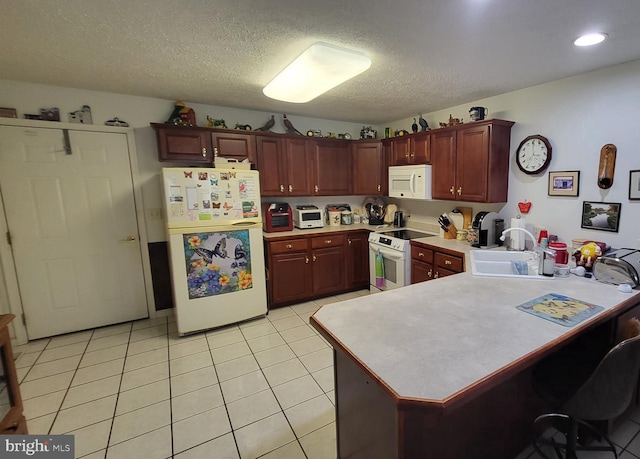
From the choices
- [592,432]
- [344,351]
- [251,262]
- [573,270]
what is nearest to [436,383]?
[344,351]

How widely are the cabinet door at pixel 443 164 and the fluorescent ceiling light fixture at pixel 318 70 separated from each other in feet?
5.25

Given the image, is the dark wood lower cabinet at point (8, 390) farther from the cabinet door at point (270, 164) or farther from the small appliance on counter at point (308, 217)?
the small appliance on counter at point (308, 217)

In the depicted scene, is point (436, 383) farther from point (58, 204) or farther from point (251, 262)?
point (58, 204)

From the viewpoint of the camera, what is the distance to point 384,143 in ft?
13.4

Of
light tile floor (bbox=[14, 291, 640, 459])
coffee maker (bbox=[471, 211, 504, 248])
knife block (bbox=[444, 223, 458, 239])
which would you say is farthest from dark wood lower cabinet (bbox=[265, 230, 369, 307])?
coffee maker (bbox=[471, 211, 504, 248])

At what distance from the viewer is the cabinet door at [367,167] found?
4.09 meters

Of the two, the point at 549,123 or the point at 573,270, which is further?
the point at 549,123

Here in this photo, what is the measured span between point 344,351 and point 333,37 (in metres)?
1.76

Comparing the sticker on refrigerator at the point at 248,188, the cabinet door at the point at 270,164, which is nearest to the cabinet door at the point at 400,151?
the cabinet door at the point at 270,164

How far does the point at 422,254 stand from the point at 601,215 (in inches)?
58.3

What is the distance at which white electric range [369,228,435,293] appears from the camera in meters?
3.35

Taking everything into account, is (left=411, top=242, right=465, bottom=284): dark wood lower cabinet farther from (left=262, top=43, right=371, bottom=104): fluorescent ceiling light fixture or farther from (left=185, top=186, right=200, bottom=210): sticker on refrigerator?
(left=185, top=186, right=200, bottom=210): sticker on refrigerator

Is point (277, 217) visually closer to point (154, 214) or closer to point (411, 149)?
point (154, 214)

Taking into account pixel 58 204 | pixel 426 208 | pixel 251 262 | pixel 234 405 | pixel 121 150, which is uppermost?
pixel 121 150
